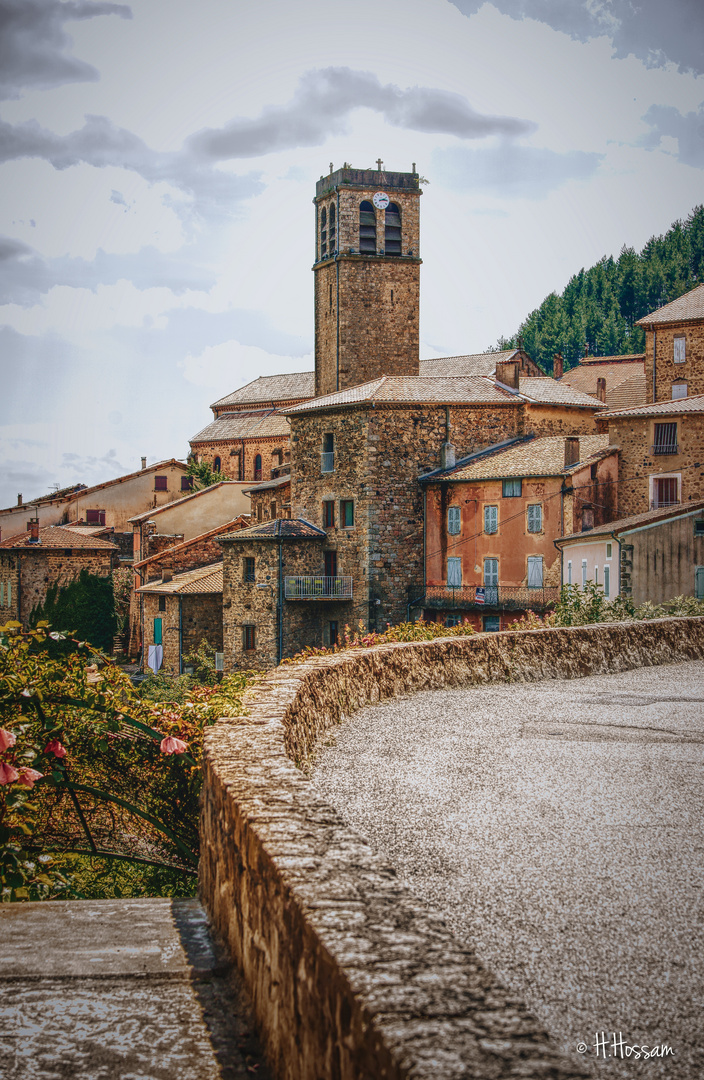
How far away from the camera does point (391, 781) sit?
6.96 m

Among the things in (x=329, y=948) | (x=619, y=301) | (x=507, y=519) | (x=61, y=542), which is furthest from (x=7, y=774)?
(x=619, y=301)

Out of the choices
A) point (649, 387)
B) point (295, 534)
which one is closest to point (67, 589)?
point (295, 534)

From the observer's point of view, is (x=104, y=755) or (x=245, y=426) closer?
(x=104, y=755)

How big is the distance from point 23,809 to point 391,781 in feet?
7.93

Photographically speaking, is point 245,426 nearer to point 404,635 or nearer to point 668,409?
point 668,409

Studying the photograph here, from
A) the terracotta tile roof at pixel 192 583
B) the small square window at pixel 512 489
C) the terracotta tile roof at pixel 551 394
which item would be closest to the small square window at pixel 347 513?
the terracotta tile roof at pixel 192 583

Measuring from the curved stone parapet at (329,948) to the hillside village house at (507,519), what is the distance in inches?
1075

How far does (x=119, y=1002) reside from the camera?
407cm

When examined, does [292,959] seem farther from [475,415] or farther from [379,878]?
[475,415]

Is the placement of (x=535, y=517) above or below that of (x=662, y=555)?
above

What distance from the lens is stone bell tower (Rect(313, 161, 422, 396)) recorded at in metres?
44.1

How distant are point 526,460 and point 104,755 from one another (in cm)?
2866

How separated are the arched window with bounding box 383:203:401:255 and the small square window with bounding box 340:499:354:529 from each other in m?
12.9

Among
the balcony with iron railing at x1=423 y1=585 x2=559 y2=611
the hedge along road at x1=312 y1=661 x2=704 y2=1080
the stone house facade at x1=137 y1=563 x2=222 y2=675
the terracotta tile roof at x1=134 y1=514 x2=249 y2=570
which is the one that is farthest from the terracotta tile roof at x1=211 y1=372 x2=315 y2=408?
the hedge along road at x1=312 y1=661 x2=704 y2=1080
